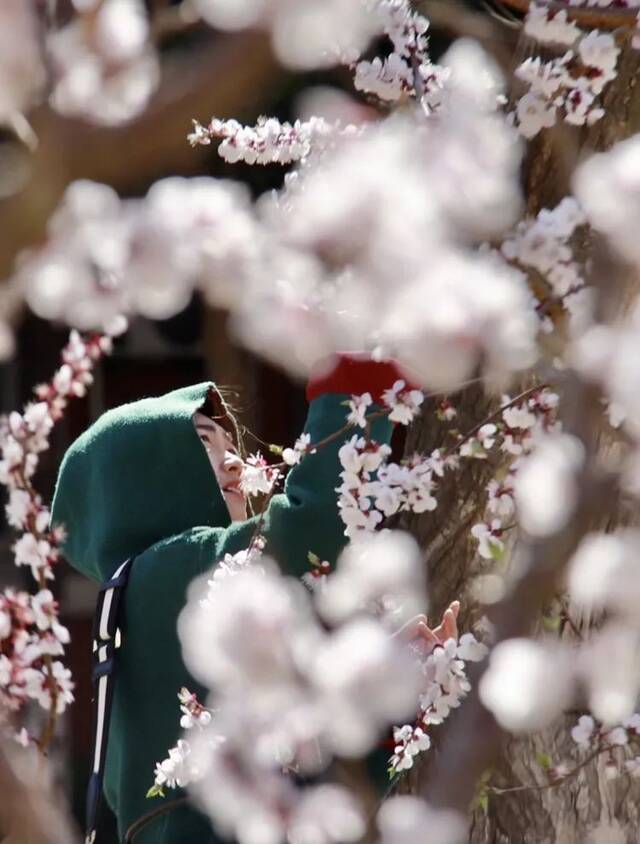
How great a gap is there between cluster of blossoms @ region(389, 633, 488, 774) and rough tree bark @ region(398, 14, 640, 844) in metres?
0.23

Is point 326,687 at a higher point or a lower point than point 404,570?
higher

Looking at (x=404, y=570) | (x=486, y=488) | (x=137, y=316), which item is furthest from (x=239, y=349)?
(x=404, y=570)

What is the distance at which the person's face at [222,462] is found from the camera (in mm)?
2402

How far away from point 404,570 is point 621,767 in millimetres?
637

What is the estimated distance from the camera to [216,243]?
4.89 ft

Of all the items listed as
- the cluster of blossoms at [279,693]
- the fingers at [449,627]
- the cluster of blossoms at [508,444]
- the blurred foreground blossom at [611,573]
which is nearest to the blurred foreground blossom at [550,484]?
the blurred foreground blossom at [611,573]

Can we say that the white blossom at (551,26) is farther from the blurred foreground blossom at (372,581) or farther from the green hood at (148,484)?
the green hood at (148,484)

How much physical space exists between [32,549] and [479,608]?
0.67m

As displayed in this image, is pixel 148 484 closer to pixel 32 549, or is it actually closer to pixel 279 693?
pixel 32 549

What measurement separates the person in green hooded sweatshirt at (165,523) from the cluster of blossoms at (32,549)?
20cm

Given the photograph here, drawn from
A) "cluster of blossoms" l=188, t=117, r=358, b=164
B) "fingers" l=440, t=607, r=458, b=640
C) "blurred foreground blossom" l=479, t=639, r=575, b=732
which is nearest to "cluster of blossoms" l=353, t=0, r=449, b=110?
"cluster of blossoms" l=188, t=117, r=358, b=164

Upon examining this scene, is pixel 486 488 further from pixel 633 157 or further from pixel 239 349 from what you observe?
pixel 239 349

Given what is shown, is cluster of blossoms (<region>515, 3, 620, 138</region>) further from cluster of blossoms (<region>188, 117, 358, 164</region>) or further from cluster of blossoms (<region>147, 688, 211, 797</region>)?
cluster of blossoms (<region>147, 688, 211, 797</region>)

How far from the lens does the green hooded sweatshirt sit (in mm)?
2092
